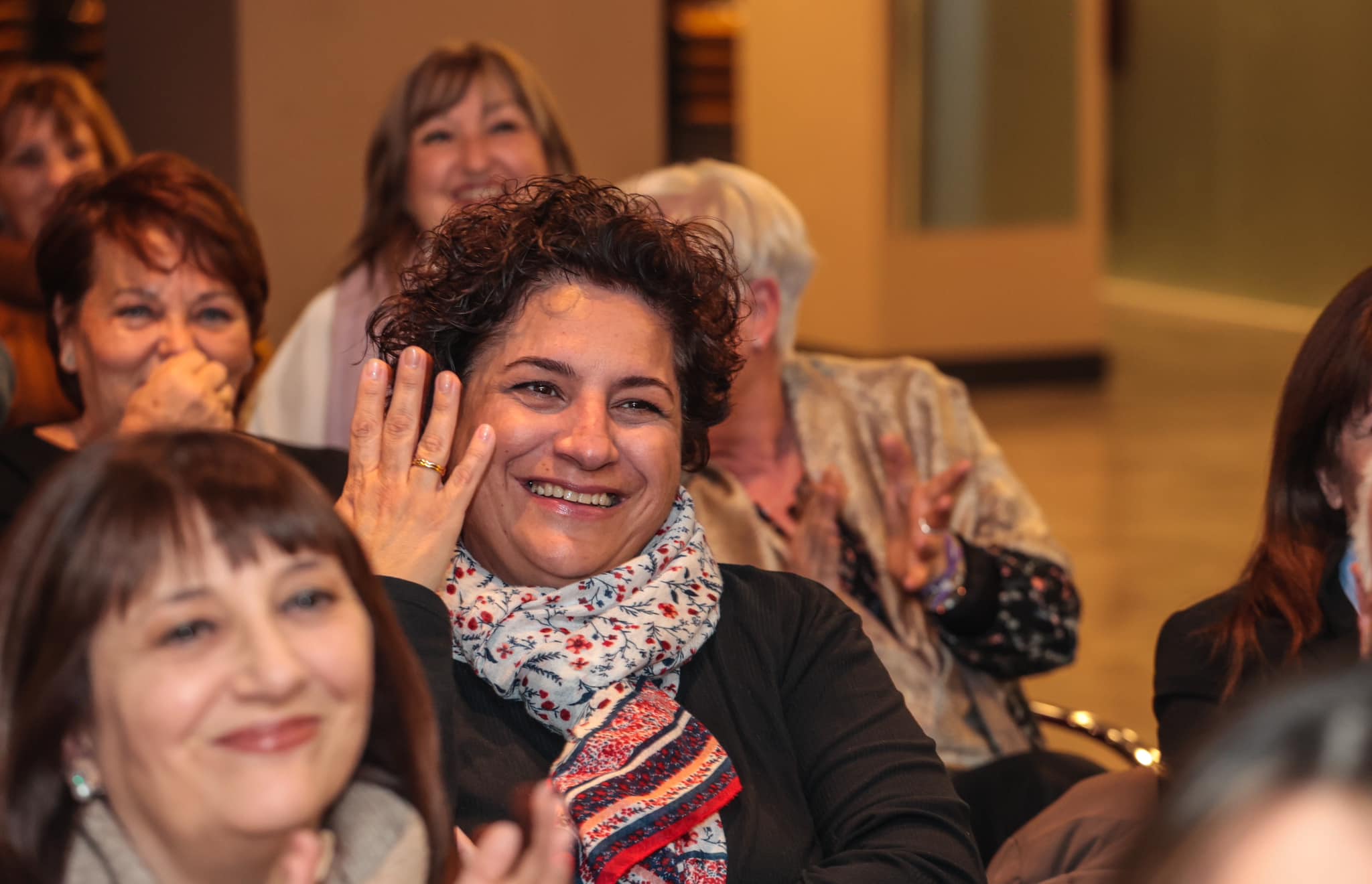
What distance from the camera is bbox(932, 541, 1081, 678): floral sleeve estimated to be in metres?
2.68

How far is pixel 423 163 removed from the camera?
3506mm

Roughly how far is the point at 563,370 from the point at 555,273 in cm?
12

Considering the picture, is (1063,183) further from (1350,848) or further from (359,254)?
(1350,848)

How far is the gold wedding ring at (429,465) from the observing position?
74.3 inches

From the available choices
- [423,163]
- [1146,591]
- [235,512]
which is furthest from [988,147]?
[235,512]

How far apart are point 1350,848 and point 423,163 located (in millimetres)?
2994

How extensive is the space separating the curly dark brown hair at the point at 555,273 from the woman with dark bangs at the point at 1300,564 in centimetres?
73

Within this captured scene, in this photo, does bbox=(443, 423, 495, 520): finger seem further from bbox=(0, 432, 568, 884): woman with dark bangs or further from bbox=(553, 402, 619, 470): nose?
bbox=(0, 432, 568, 884): woman with dark bangs

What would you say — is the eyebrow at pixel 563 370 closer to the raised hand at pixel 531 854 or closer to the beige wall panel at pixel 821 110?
the raised hand at pixel 531 854

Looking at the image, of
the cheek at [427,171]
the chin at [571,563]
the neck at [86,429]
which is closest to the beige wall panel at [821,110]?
the cheek at [427,171]

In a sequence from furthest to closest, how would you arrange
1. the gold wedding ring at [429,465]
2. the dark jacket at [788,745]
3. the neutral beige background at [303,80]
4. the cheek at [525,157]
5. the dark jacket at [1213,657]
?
1. the neutral beige background at [303,80]
2. the cheek at [525,157]
3. the dark jacket at [1213,657]
4. the gold wedding ring at [429,465]
5. the dark jacket at [788,745]

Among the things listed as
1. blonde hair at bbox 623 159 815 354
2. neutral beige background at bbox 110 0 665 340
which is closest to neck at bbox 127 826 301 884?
blonde hair at bbox 623 159 815 354

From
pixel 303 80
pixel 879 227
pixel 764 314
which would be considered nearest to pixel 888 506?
pixel 764 314

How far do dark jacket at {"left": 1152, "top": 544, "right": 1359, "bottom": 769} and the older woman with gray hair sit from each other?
0.37m
